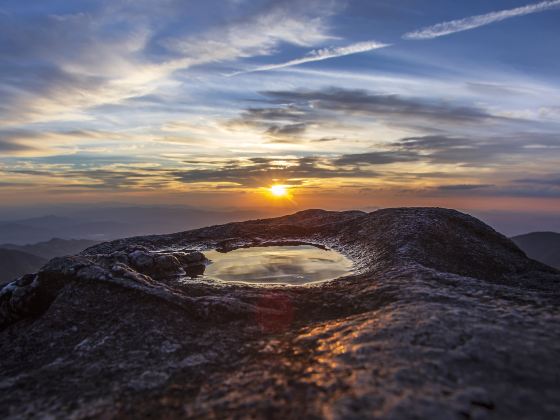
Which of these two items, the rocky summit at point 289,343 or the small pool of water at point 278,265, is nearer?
the rocky summit at point 289,343

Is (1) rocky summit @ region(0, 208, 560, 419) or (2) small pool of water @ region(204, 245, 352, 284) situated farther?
(2) small pool of water @ region(204, 245, 352, 284)

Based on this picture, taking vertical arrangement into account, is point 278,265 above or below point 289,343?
above

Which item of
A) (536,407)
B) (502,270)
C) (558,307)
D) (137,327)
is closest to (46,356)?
(137,327)

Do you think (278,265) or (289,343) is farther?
(278,265)

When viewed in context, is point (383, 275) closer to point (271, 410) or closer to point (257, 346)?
point (257, 346)
